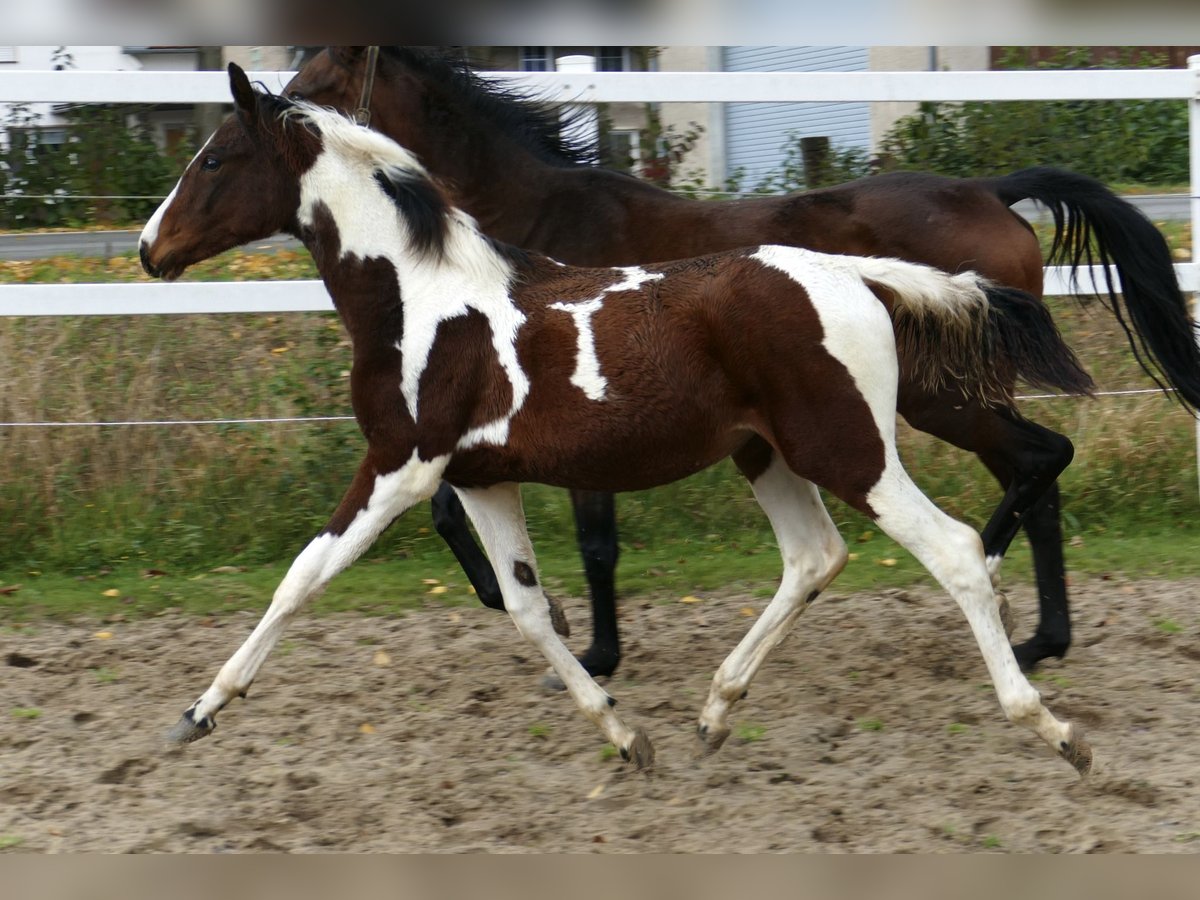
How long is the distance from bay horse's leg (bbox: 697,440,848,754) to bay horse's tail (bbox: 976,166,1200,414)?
1432mm

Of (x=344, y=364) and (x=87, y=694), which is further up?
(x=344, y=364)

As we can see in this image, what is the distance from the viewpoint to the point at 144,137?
23.7 feet

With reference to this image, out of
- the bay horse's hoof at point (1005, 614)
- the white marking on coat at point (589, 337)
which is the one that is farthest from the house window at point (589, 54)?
the bay horse's hoof at point (1005, 614)

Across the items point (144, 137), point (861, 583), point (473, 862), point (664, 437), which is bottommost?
point (861, 583)

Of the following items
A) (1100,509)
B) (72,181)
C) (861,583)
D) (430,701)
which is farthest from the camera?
(72,181)

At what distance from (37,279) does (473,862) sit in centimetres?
548

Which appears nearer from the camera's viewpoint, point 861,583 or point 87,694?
point 87,694

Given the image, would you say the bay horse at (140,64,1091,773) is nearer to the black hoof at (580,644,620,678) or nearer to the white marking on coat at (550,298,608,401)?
the white marking on coat at (550,298,608,401)

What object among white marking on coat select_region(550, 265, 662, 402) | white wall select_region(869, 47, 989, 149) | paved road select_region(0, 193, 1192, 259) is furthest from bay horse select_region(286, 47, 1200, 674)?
white wall select_region(869, 47, 989, 149)

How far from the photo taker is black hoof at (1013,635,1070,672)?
4605 mm

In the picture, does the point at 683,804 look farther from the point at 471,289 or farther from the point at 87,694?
the point at 87,694

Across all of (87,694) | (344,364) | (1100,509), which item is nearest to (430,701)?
(87,694)

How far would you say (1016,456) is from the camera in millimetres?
4605

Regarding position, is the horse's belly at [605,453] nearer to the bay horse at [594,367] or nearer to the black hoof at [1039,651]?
the bay horse at [594,367]
